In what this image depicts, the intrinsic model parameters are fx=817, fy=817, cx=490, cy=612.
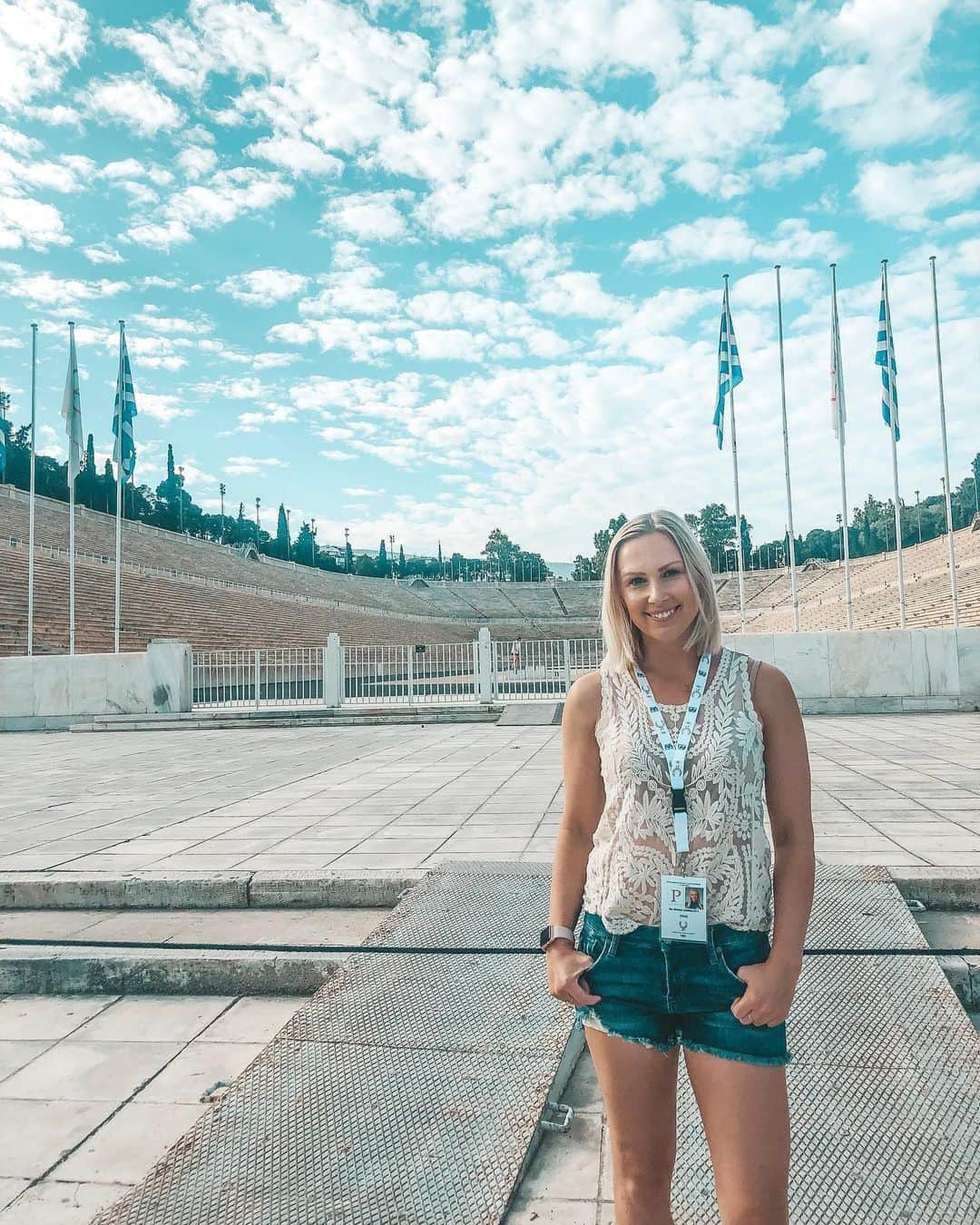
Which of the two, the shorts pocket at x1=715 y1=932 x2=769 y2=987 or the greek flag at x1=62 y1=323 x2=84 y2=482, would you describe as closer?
the shorts pocket at x1=715 y1=932 x2=769 y2=987

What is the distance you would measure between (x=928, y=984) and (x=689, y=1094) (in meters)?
1.09

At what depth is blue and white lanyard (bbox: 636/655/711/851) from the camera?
1442 millimetres

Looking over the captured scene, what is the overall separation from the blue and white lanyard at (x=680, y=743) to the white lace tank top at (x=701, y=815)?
0.04ft

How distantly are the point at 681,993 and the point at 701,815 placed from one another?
0.30 meters

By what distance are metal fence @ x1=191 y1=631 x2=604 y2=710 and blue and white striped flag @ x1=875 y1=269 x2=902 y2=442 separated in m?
7.30

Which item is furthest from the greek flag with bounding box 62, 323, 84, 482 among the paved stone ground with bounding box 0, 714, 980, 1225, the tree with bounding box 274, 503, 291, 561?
the tree with bounding box 274, 503, 291, 561

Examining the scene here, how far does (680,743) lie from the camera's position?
1473 mm

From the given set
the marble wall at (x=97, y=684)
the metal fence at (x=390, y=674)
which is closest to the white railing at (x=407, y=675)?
the metal fence at (x=390, y=674)

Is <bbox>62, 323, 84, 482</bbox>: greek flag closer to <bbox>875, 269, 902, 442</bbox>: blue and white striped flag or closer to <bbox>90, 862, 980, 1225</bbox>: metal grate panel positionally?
<bbox>875, 269, 902, 442</bbox>: blue and white striped flag

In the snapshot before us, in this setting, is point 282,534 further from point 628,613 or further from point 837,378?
point 628,613

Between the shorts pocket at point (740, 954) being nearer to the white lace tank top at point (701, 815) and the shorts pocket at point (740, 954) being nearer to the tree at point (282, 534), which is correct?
the white lace tank top at point (701, 815)

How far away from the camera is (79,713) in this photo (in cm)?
1523

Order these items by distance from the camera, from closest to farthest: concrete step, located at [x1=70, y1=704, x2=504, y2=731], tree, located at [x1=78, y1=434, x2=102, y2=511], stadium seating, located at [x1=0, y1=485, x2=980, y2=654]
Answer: concrete step, located at [x1=70, y1=704, x2=504, y2=731] → stadium seating, located at [x1=0, y1=485, x2=980, y2=654] → tree, located at [x1=78, y1=434, x2=102, y2=511]

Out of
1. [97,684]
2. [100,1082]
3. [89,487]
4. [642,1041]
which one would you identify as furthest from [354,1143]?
[89,487]
